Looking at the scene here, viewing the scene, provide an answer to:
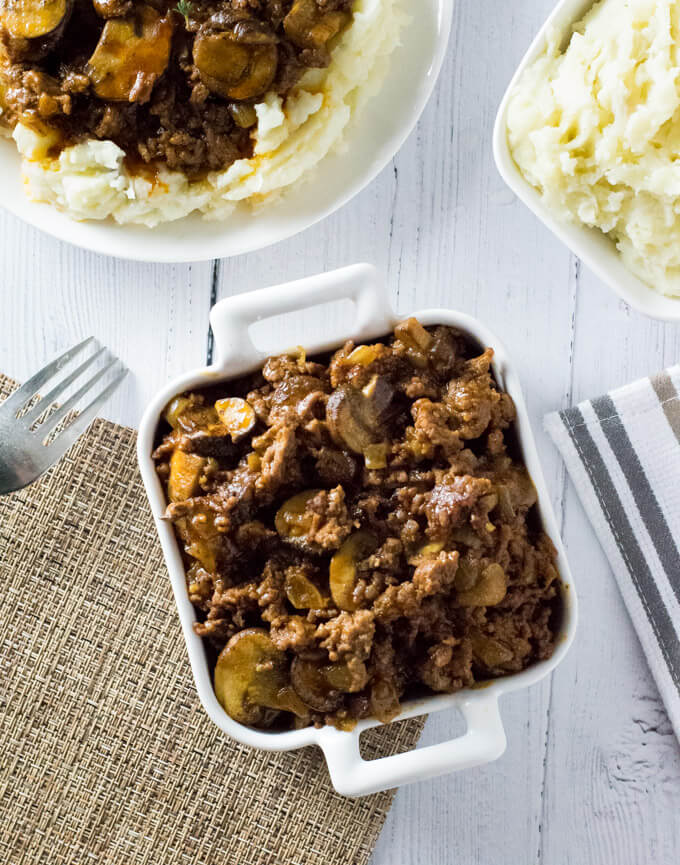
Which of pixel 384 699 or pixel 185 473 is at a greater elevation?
pixel 185 473

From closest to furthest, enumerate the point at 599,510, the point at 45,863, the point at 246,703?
the point at 246,703, the point at 45,863, the point at 599,510

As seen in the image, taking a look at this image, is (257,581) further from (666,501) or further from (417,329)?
(666,501)

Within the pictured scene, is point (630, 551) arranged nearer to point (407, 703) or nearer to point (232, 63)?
point (407, 703)

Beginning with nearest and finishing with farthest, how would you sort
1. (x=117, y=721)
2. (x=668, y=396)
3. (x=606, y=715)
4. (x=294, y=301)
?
1. (x=294, y=301)
2. (x=117, y=721)
3. (x=668, y=396)
4. (x=606, y=715)

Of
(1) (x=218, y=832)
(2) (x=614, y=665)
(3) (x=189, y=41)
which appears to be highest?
(3) (x=189, y=41)

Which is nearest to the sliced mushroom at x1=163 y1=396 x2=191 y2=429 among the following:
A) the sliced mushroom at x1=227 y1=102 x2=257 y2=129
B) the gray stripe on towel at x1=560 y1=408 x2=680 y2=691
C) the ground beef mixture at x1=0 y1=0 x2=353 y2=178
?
the ground beef mixture at x1=0 y1=0 x2=353 y2=178

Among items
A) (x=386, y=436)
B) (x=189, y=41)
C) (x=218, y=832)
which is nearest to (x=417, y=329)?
(x=386, y=436)

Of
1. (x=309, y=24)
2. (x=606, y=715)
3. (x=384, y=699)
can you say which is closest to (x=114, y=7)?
(x=309, y=24)
